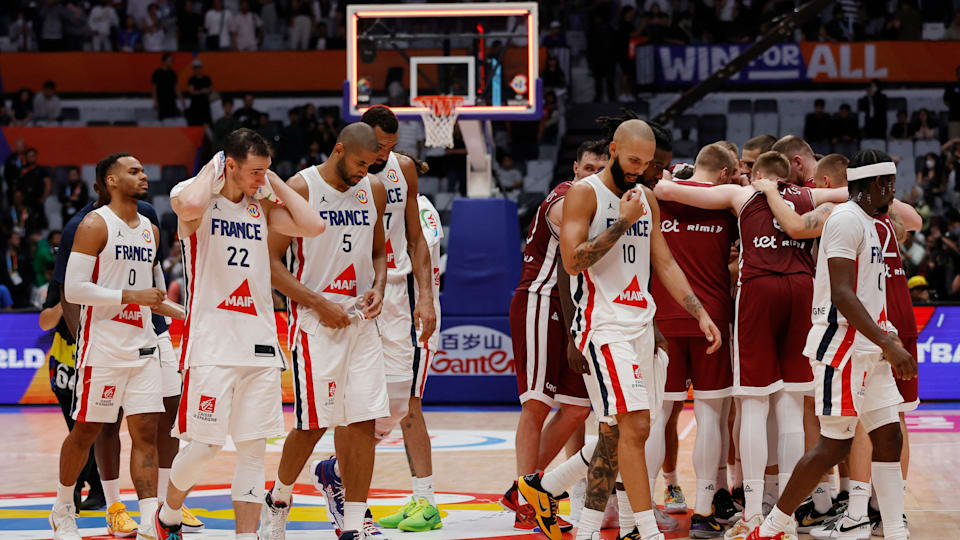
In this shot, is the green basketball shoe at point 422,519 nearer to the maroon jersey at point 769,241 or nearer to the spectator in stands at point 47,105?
the maroon jersey at point 769,241

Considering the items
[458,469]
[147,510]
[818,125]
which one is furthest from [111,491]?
[818,125]

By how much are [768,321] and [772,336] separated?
3.5 inches

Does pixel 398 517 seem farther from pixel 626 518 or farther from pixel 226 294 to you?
pixel 226 294

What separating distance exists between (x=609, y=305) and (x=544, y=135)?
45.3 ft

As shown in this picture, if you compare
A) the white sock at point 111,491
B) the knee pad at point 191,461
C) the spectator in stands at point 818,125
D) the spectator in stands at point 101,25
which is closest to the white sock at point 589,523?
the knee pad at point 191,461

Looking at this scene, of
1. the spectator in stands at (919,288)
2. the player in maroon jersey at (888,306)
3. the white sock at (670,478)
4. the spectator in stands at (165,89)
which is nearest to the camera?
the player in maroon jersey at (888,306)

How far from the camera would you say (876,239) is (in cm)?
554

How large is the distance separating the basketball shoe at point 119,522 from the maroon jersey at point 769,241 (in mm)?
3699

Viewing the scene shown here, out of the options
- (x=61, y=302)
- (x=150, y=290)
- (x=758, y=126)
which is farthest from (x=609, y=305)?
(x=758, y=126)

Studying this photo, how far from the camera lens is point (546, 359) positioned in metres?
6.63

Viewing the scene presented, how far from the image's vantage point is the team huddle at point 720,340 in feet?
17.9

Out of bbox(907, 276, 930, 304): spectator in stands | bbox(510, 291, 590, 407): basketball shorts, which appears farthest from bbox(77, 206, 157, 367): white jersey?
bbox(907, 276, 930, 304): spectator in stands

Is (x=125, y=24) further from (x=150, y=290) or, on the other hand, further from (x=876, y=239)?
(x=876, y=239)

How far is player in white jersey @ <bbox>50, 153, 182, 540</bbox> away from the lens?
240 inches
